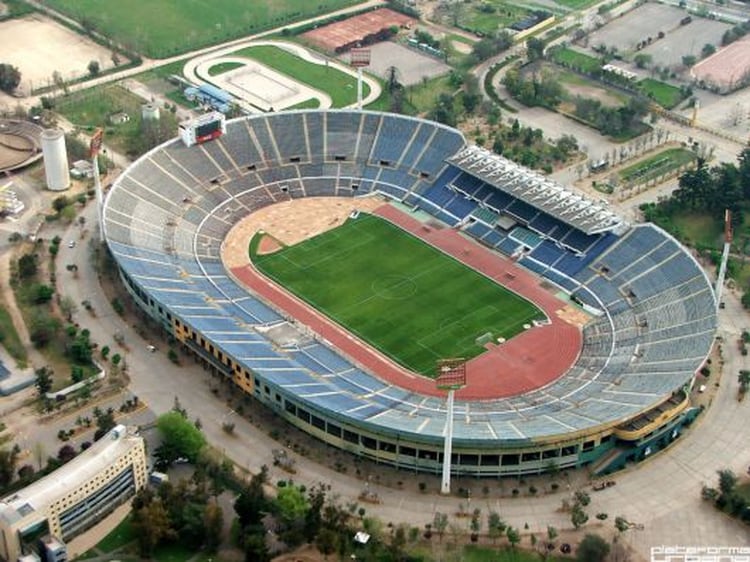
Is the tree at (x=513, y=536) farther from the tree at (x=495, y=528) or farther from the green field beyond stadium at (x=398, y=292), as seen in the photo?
the green field beyond stadium at (x=398, y=292)

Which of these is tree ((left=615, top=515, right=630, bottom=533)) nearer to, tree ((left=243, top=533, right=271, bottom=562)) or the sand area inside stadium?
tree ((left=243, top=533, right=271, bottom=562))

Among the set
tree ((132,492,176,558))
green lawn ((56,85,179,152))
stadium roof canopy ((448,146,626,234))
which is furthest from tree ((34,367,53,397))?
stadium roof canopy ((448,146,626,234))

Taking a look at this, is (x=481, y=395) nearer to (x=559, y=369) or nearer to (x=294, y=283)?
(x=559, y=369)

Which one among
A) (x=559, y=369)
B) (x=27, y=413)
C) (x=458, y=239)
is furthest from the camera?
(x=458, y=239)

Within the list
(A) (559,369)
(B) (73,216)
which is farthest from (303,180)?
(A) (559,369)

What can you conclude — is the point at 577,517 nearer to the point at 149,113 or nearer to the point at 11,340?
the point at 11,340

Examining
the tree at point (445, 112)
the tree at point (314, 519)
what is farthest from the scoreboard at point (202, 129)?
the tree at point (314, 519)
